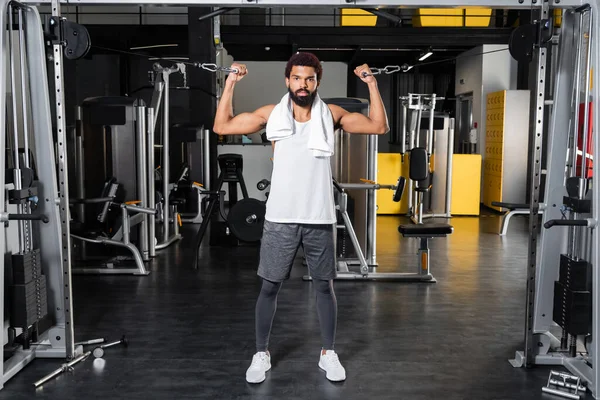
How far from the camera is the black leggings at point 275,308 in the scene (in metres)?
2.65

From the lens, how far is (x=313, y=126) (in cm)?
251

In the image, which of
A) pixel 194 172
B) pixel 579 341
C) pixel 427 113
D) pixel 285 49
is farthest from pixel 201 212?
pixel 579 341

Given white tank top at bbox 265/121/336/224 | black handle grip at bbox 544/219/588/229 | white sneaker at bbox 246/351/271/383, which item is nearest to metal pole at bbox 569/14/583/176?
black handle grip at bbox 544/219/588/229

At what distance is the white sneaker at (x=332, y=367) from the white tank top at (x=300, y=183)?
25.0 inches

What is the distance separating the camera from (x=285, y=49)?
35.6ft

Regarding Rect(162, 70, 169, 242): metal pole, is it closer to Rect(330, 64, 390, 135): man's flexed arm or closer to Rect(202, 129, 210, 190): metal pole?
Rect(202, 129, 210, 190): metal pole

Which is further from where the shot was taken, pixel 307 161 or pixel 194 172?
pixel 194 172

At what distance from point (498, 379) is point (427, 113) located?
544cm

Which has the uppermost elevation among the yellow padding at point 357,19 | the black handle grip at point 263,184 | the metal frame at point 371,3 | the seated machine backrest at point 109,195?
the yellow padding at point 357,19

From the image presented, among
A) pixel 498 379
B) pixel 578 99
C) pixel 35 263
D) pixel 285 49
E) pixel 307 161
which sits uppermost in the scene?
pixel 285 49

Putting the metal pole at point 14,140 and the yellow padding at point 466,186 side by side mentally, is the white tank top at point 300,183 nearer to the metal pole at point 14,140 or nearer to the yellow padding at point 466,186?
the metal pole at point 14,140

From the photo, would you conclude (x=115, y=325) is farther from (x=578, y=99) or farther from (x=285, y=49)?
(x=285, y=49)

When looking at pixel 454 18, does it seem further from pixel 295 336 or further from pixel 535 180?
pixel 295 336

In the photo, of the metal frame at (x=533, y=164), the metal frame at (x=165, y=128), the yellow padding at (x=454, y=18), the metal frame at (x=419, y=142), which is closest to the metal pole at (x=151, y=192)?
the metal frame at (x=165, y=128)
